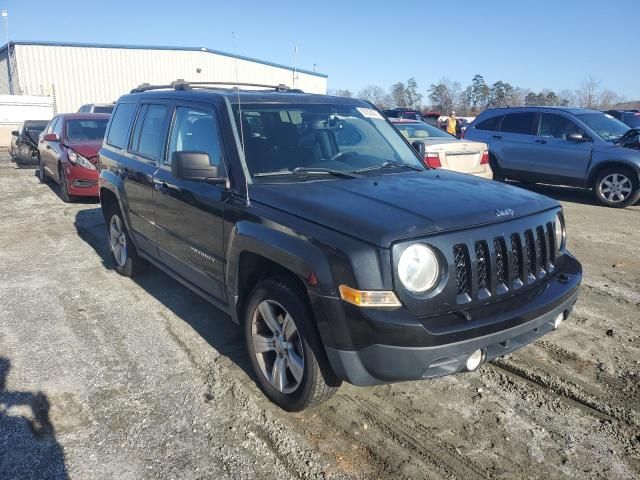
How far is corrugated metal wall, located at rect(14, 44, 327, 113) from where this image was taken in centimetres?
3188

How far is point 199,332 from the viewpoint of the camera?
4379 millimetres

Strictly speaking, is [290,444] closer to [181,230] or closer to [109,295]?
[181,230]

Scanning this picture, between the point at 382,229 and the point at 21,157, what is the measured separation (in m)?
16.5

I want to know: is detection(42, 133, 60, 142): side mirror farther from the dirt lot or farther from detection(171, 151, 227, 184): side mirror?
detection(171, 151, 227, 184): side mirror

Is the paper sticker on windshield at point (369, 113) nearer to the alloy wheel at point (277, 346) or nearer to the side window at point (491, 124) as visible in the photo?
the alloy wheel at point (277, 346)

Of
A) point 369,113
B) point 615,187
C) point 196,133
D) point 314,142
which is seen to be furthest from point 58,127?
point 615,187

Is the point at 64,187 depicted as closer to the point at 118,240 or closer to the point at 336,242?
the point at 118,240

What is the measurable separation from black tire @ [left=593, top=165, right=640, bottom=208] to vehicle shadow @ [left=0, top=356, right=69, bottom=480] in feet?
32.6

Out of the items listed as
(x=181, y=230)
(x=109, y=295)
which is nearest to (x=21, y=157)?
(x=109, y=295)

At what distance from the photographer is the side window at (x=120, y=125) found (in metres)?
5.36

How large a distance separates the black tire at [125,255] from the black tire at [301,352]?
2.76 m

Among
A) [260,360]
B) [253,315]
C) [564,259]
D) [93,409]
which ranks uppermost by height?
[564,259]

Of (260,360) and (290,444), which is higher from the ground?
(260,360)

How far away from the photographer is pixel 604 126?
1045 cm
